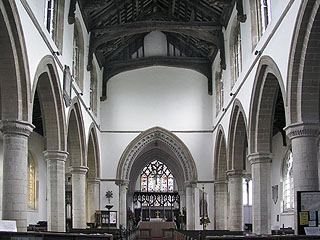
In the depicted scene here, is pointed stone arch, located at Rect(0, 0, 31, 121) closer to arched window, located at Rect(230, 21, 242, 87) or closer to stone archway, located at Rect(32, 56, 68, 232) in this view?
stone archway, located at Rect(32, 56, 68, 232)

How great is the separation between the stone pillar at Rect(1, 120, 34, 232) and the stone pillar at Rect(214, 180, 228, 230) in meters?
14.3

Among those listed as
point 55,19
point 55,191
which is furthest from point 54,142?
point 55,19

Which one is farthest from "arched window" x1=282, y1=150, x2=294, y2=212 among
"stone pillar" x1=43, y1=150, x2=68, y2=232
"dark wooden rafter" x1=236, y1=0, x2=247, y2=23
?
"stone pillar" x1=43, y1=150, x2=68, y2=232

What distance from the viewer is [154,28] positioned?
2220cm

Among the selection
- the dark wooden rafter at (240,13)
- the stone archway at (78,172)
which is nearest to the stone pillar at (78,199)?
the stone archway at (78,172)

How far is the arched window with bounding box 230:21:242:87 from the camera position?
63.8 ft

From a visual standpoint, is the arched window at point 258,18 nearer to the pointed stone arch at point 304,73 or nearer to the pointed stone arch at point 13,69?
the pointed stone arch at point 304,73

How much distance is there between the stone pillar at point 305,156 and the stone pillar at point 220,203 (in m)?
13.3

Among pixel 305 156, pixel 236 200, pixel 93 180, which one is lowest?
pixel 236 200

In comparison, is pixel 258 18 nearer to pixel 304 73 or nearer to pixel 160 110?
pixel 304 73

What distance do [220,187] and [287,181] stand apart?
306 cm

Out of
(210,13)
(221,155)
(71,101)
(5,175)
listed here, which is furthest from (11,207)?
(221,155)

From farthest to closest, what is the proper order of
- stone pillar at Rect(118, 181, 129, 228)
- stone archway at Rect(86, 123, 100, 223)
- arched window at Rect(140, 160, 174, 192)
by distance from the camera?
arched window at Rect(140, 160, 174, 192)
stone pillar at Rect(118, 181, 129, 228)
stone archway at Rect(86, 123, 100, 223)

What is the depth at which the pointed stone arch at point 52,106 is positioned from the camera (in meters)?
15.2
